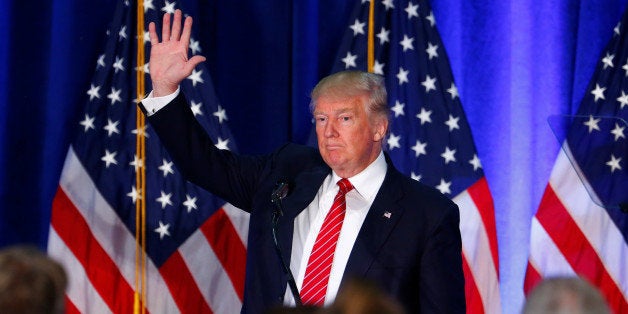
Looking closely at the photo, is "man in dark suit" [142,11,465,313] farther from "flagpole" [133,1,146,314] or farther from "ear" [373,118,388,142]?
"flagpole" [133,1,146,314]

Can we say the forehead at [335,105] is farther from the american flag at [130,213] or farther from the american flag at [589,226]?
the american flag at [589,226]

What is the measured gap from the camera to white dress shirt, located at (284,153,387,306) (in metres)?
3.11

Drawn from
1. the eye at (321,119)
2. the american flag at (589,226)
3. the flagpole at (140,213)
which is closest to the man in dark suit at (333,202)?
the eye at (321,119)

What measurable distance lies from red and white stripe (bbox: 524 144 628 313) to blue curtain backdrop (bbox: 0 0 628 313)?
0.98 ft

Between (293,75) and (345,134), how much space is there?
148 cm

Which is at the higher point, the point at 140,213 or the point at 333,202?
the point at 333,202

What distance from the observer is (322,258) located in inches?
122

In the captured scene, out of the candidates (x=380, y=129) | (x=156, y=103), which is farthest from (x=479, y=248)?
(x=156, y=103)

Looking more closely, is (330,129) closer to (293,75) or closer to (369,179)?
(369,179)

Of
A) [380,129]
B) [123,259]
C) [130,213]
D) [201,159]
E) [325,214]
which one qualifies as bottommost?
[123,259]

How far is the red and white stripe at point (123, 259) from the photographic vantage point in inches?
167

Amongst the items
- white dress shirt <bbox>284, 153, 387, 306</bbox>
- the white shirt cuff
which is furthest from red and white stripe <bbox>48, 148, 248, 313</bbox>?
white dress shirt <bbox>284, 153, 387, 306</bbox>

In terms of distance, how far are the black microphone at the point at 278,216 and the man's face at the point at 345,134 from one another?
0.18 m

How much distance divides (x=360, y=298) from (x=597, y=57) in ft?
12.6
